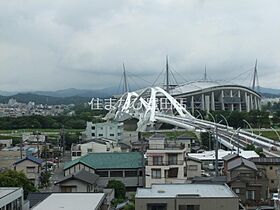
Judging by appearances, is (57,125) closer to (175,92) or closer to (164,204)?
(175,92)

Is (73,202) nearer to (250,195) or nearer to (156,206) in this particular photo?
(156,206)

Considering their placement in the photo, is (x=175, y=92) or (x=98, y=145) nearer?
(x=98, y=145)

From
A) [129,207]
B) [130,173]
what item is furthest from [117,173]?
[129,207]

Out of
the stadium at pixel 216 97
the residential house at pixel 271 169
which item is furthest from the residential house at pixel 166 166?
the stadium at pixel 216 97

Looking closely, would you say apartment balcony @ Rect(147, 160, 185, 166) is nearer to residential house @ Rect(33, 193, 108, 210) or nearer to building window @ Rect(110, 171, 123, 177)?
building window @ Rect(110, 171, 123, 177)

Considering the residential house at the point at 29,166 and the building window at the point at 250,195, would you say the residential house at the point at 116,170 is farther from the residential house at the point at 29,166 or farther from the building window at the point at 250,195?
the building window at the point at 250,195

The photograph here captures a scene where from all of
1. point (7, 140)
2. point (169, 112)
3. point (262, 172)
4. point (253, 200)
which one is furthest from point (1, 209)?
point (169, 112)
